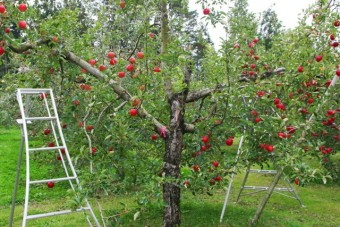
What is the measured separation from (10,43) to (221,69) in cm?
212

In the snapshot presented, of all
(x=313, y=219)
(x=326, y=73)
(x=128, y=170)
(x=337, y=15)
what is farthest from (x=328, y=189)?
(x=128, y=170)

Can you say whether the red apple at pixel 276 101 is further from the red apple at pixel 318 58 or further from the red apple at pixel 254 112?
the red apple at pixel 318 58

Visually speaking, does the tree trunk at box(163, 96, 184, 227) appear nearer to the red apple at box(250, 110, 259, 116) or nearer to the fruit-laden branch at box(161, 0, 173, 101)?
the fruit-laden branch at box(161, 0, 173, 101)

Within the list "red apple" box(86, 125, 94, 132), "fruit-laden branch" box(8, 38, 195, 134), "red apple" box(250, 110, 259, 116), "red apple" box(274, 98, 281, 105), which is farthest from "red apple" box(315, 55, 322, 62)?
"red apple" box(86, 125, 94, 132)

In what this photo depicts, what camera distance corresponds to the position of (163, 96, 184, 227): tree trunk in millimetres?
4324

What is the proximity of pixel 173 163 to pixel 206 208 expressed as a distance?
2.28 meters

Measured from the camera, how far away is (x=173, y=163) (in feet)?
14.1

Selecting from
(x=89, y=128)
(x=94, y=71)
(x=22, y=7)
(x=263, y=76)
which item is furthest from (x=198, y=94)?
(x=22, y=7)

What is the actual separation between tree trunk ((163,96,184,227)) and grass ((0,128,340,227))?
0.54 meters

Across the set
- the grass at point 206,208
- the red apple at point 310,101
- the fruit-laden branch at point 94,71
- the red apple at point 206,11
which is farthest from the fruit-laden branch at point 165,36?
the red apple at point 310,101

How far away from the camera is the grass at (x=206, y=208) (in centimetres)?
564

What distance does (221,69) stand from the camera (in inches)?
162

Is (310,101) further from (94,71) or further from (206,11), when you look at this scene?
(94,71)

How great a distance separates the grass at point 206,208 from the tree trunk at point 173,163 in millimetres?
535
